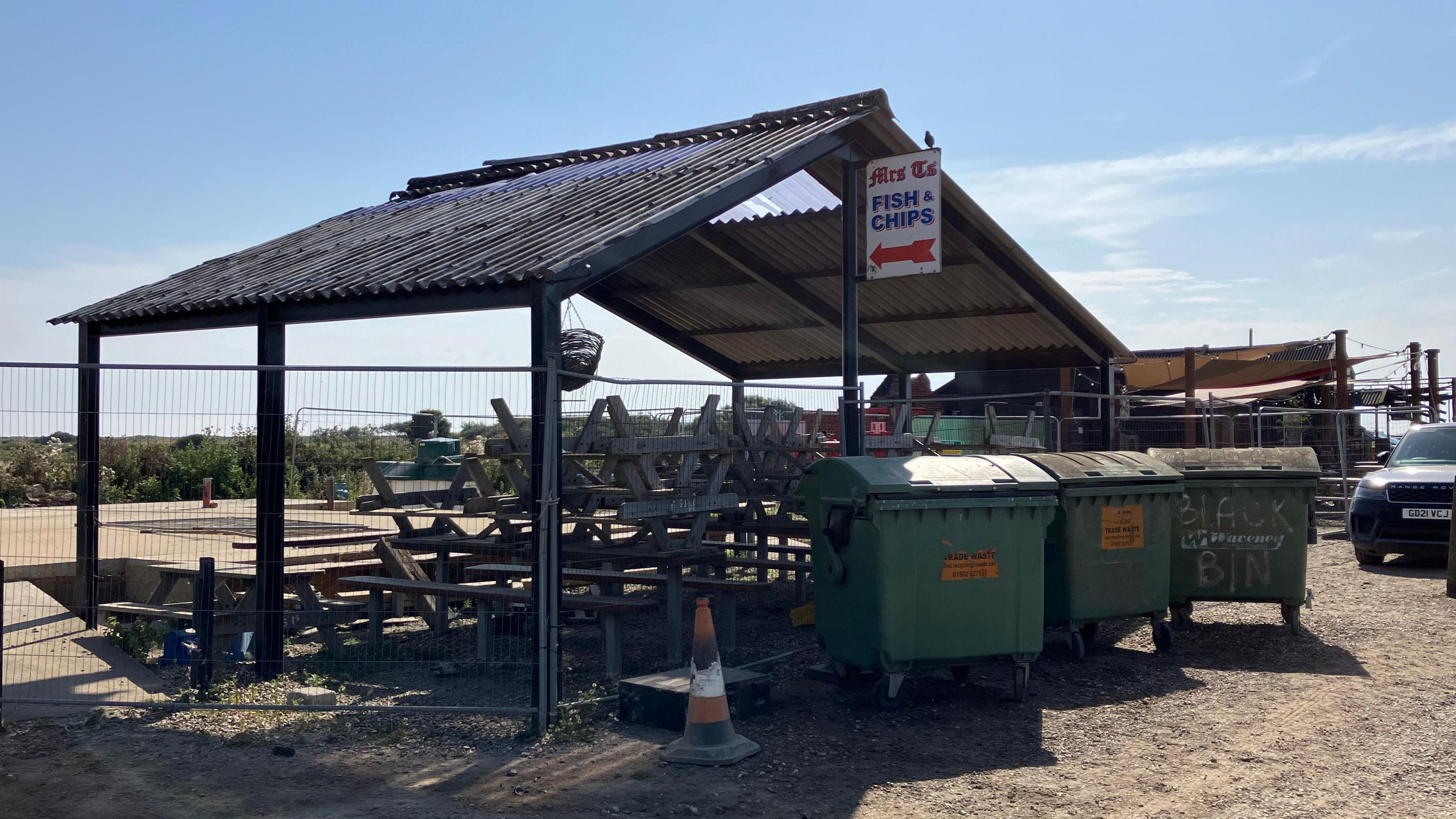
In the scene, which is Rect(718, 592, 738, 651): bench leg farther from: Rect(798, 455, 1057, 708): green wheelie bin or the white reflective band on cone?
the white reflective band on cone

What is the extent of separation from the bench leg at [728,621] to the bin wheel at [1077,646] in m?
2.66

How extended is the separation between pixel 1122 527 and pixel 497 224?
574cm

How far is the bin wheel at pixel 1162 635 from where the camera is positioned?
8.45 metres

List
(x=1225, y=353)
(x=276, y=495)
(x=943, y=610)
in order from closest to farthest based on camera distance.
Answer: (x=943, y=610)
(x=276, y=495)
(x=1225, y=353)

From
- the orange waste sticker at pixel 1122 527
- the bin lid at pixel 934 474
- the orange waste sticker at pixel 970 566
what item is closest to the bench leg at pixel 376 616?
the bin lid at pixel 934 474

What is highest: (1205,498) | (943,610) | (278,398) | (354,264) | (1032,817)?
(354,264)

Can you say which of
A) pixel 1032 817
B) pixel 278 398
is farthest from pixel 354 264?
pixel 1032 817

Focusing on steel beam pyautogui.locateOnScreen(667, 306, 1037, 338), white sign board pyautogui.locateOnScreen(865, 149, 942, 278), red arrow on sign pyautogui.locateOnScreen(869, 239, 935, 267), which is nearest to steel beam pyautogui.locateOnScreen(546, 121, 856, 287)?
white sign board pyautogui.locateOnScreen(865, 149, 942, 278)

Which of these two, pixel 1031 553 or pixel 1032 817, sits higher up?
pixel 1031 553

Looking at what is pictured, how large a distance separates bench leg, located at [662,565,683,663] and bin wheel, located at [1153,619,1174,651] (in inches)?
149

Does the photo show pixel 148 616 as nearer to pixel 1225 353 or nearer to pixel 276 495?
pixel 276 495

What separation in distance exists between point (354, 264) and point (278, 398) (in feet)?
4.27

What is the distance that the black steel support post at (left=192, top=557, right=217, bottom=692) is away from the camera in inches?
283

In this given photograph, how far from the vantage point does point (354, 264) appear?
8.59m
